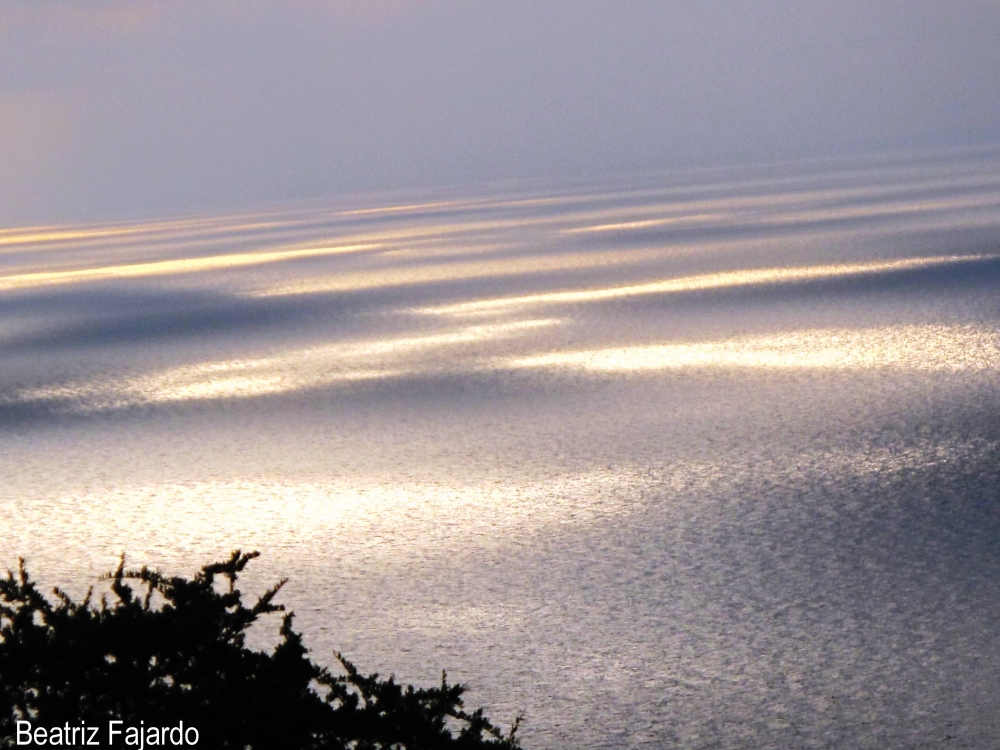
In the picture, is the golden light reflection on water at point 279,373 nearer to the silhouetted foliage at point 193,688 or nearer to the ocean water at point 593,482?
the ocean water at point 593,482

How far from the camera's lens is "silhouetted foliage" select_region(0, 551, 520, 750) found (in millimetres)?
2223

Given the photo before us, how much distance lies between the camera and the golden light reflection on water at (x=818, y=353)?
343 inches

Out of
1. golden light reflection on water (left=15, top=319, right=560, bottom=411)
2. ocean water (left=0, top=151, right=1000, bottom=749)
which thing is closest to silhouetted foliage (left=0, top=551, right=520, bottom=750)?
ocean water (left=0, top=151, right=1000, bottom=749)

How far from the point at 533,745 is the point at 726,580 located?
4.67ft

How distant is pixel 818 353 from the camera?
9.38 m

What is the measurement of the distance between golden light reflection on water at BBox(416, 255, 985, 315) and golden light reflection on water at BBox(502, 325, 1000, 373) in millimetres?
3463

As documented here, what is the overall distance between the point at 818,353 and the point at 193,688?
24.7ft

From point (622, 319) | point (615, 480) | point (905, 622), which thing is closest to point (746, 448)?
point (615, 480)

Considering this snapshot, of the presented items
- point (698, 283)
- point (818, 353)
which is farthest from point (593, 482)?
point (698, 283)

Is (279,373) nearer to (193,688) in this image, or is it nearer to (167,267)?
(193,688)

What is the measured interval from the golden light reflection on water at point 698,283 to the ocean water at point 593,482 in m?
0.08

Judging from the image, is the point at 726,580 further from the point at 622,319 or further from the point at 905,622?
the point at 622,319

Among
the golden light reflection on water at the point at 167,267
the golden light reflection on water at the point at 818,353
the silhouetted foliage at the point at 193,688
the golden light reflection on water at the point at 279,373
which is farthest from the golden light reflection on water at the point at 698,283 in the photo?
the silhouetted foliage at the point at 193,688

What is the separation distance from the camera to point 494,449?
280 inches
